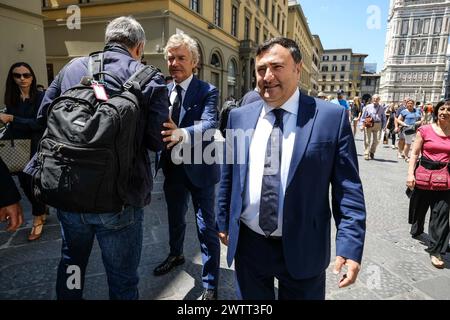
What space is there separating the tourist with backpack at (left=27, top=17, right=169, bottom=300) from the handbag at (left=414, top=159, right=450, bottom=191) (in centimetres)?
333

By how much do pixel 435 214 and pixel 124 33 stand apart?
12.7ft

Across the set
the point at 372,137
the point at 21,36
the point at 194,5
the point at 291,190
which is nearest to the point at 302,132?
the point at 291,190

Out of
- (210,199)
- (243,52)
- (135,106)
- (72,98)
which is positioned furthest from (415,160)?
(243,52)

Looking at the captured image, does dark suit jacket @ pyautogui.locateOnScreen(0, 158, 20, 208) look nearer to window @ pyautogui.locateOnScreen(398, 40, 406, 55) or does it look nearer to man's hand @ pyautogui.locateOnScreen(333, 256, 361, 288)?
man's hand @ pyautogui.locateOnScreen(333, 256, 361, 288)

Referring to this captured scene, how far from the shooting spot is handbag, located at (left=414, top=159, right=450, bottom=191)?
3.43m

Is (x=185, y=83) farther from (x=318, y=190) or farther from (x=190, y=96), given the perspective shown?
(x=318, y=190)

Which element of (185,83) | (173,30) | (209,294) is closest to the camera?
(209,294)

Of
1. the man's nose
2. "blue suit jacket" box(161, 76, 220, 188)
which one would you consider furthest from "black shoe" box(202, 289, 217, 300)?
the man's nose

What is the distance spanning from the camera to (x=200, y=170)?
2.49 meters

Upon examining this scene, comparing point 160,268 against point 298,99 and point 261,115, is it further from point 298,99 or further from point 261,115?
point 298,99

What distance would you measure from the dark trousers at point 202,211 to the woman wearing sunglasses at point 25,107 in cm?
189

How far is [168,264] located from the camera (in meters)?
2.94

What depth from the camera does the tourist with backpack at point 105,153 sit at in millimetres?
1419
